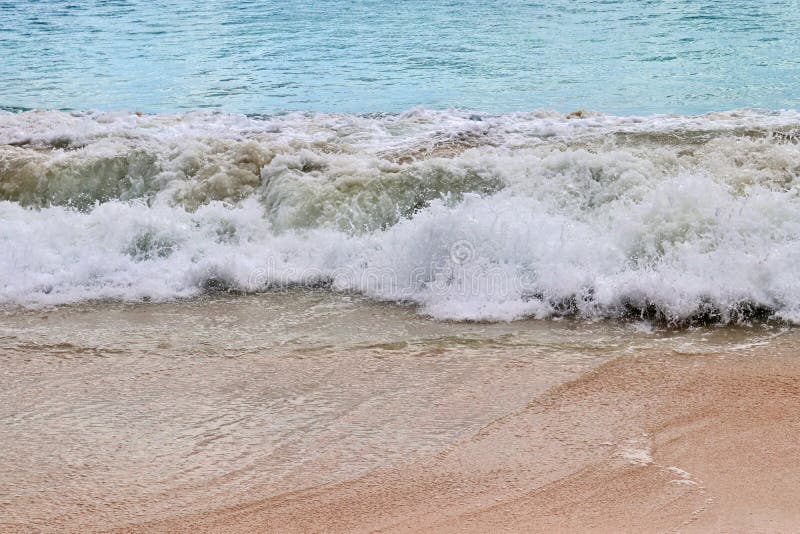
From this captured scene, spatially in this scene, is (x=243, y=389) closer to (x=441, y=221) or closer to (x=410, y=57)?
(x=441, y=221)

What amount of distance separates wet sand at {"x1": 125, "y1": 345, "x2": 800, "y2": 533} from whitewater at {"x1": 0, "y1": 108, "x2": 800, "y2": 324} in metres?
1.17

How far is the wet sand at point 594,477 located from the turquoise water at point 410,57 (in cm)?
705

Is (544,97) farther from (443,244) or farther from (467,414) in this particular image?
(467,414)

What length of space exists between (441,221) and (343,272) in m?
0.74

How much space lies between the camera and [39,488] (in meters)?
3.25

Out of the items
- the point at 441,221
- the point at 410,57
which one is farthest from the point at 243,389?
the point at 410,57

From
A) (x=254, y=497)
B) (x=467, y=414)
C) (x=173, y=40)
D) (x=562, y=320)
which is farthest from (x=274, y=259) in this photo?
(x=173, y=40)

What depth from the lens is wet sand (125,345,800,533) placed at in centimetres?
293

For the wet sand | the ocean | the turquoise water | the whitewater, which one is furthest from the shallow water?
the turquoise water

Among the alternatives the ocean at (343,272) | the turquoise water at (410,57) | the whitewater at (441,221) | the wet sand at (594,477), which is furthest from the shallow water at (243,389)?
the turquoise water at (410,57)

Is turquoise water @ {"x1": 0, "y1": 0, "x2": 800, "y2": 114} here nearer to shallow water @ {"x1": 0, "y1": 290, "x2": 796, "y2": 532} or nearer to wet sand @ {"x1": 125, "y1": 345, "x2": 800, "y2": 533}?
shallow water @ {"x1": 0, "y1": 290, "x2": 796, "y2": 532}

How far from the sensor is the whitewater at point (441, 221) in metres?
5.11

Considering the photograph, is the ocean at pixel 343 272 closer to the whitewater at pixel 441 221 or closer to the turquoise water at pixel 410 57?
the whitewater at pixel 441 221

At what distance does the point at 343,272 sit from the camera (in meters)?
5.67
